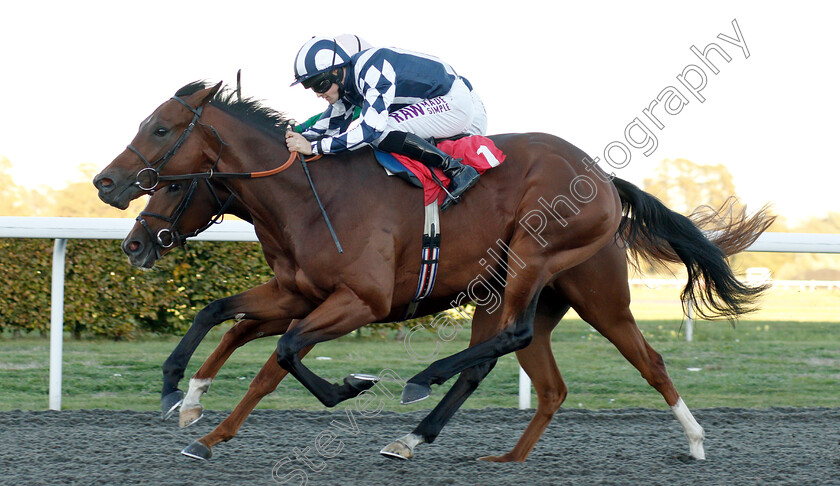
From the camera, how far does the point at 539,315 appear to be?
12.8 feet

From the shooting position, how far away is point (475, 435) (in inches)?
162

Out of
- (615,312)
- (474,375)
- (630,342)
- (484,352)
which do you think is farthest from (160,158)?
(630,342)

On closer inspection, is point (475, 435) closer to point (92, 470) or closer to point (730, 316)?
point (730, 316)

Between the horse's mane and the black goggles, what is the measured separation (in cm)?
24

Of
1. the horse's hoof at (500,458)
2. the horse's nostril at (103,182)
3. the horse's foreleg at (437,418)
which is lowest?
the horse's hoof at (500,458)

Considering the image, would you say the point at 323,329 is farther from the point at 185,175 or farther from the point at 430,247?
the point at 185,175

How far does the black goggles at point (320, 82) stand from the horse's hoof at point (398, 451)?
1.46m

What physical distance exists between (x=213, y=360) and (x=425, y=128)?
1.30 m

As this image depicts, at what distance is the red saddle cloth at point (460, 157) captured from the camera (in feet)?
10.8

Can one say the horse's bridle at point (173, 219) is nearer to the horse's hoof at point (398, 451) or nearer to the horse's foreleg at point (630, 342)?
the horse's hoof at point (398, 451)

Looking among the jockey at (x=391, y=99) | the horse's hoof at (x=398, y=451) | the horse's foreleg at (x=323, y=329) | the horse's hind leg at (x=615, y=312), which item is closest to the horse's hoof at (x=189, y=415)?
the horse's foreleg at (x=323, y=329)

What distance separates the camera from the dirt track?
123 inches

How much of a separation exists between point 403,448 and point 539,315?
3.16 ft

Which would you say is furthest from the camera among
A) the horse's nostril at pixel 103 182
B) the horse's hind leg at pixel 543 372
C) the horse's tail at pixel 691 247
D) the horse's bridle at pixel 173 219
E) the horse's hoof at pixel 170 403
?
the horse's tail at pixel 691 247
